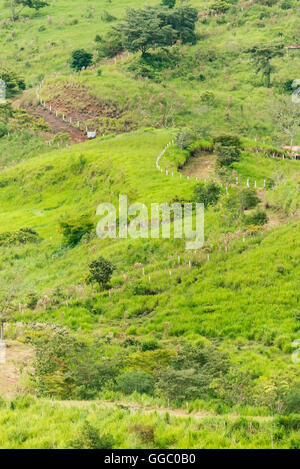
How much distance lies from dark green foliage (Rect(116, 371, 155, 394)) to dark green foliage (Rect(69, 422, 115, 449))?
6.14 m

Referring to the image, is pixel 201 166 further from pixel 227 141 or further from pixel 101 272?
pixel 101 272

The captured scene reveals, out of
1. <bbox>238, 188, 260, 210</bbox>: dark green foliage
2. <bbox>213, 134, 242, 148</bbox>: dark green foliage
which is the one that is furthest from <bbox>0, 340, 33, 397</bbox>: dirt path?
<bbox>213, 134, 242, 148</bbox>: dark green foliage

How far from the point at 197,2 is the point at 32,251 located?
78.6m

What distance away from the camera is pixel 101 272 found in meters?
33.3

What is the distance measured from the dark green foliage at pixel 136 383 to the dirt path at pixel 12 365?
131 inches

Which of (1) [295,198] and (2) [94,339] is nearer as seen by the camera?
(2) [94,339]

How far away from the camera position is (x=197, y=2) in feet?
363

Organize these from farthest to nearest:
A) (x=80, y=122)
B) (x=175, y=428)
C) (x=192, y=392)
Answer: (x=80, y=122) → (x=192, y=392) → (x=175, y=428)

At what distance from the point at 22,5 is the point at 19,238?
8616cm

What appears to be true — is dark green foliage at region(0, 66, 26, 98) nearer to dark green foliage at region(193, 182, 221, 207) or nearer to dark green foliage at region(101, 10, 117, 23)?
dark green foliage at region(101, 10, 117, 23)

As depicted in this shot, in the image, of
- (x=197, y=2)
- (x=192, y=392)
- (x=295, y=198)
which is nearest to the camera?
(x=192, y=392)

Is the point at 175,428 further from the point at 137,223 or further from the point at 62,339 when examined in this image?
the point at 137,223

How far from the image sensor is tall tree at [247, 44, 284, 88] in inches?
3168
